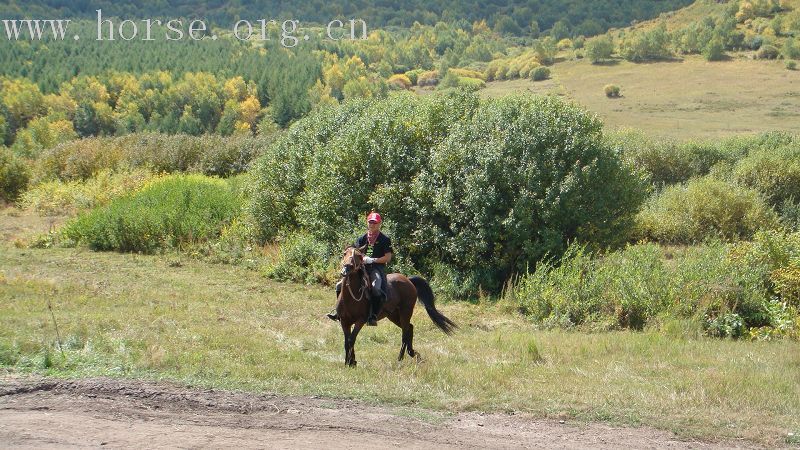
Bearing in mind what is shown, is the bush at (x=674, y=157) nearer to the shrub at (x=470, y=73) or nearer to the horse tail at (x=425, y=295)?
the horse tail at (x=425, y=295)

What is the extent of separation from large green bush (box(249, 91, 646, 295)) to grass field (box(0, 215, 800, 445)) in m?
3.39

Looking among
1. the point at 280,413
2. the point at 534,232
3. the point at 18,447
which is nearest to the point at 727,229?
the point at 534,232

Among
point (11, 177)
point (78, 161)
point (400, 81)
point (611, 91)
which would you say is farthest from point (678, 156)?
point (400, 81)

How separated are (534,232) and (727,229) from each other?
49.8 feet

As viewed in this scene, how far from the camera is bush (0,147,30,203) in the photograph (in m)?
42.7

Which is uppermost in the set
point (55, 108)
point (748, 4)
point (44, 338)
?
point (748, 4)

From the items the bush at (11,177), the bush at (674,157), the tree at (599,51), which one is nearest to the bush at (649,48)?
the tree at (599,51)

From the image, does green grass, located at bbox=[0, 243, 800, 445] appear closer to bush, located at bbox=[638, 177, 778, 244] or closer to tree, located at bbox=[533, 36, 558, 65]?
bush, located at bbox=[638, 177, 778, 244]

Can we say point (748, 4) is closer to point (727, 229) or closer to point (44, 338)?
point (727, 229)

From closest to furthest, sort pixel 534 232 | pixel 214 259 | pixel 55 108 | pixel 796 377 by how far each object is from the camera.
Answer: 1. pixel 796 377
2. pixel 534 232
3. pixel 214 259
4. pixel 55 108

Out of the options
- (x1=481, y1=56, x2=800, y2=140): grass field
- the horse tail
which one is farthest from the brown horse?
(x1=481, y1=56, x2=800, y2=140): grass field

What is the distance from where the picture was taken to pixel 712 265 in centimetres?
1869

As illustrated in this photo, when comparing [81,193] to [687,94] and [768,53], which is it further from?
[768,53]

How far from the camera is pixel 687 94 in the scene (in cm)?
8831
